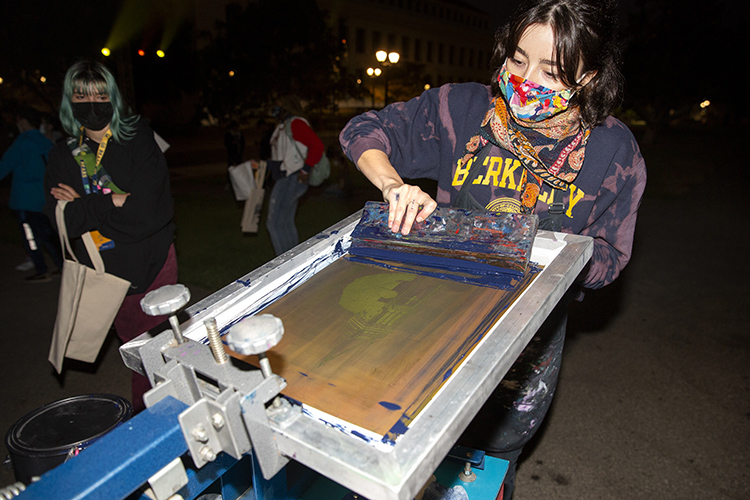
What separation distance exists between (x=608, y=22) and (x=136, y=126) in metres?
2.48

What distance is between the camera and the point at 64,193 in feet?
8.30

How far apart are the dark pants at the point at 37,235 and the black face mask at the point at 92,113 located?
3.20 meters

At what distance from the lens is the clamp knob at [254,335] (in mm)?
718

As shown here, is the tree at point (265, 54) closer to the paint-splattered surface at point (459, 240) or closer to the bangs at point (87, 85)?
the bangs at point (87, 85)

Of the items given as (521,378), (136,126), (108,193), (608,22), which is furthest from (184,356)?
(136,126)

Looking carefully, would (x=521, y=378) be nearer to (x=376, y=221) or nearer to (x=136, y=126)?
(x=376, y=221)

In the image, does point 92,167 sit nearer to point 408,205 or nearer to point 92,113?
point 92,113

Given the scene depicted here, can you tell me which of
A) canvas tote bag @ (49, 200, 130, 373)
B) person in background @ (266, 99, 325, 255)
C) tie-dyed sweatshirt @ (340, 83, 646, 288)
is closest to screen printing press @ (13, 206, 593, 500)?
tie-dyed sweatshirt @ (340, 83, 646, 288)

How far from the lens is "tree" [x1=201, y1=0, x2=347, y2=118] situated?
1703 centimetres

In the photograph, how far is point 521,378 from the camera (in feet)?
5.96

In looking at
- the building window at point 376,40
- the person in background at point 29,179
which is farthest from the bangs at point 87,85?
the building window at point 376,40

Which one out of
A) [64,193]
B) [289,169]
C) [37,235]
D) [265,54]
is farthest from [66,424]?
[265,54]

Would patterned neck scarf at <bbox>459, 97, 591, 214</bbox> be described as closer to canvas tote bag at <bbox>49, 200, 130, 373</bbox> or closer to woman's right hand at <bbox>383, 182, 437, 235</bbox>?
woman's right hand at <bbox>383, 182, 437, 235</bbox>

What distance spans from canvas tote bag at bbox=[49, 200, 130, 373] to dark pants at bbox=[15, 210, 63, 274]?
10.6 feet
